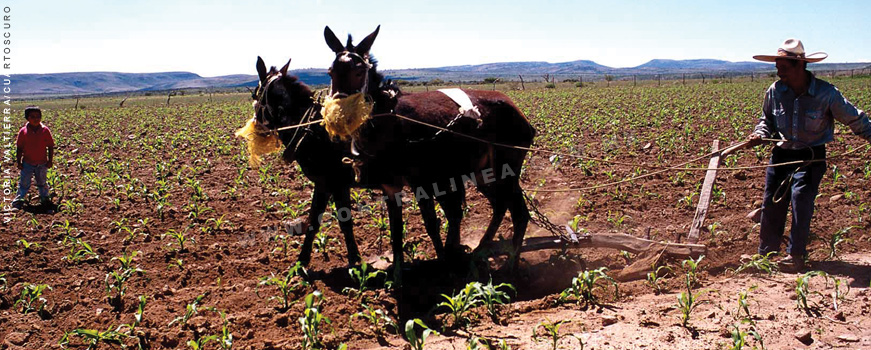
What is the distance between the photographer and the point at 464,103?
18.3ft

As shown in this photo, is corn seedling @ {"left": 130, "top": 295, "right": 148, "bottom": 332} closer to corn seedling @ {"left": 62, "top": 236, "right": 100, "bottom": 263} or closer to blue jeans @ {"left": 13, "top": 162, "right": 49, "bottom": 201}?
corn seedling @ {"left": 62, "top": 236, "right": 100, "bottom": 263}

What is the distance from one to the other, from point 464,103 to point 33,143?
8.11 metres

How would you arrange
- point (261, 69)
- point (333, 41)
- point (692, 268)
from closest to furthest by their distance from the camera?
point (333, 41) → point (692, 268) → point (261, 69)

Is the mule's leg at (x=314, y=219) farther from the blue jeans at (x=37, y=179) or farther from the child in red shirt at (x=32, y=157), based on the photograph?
the blue jeans at (x=37, y=179)

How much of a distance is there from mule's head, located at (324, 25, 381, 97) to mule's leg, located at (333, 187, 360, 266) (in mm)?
1521

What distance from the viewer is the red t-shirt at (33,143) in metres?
9.06

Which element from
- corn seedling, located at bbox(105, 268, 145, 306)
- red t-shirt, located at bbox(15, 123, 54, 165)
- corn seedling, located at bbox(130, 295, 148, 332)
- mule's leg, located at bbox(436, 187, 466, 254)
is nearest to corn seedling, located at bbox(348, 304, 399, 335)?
mule's leg, located at bbox(436, 187, 466, 254)

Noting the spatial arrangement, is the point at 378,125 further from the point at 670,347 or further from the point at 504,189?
the point at 670,347

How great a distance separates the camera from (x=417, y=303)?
5.08m

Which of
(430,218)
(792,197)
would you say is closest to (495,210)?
(430,218)

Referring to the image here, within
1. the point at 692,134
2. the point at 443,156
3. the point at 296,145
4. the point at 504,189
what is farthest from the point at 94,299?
the point at 692,134

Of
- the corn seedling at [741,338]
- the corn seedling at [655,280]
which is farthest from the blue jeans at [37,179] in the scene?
the corn seedling at [741,338]

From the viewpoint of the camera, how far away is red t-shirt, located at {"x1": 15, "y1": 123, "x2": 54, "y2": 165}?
357 inches

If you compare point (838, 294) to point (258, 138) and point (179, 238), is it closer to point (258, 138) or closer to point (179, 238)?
point (258, 138)
